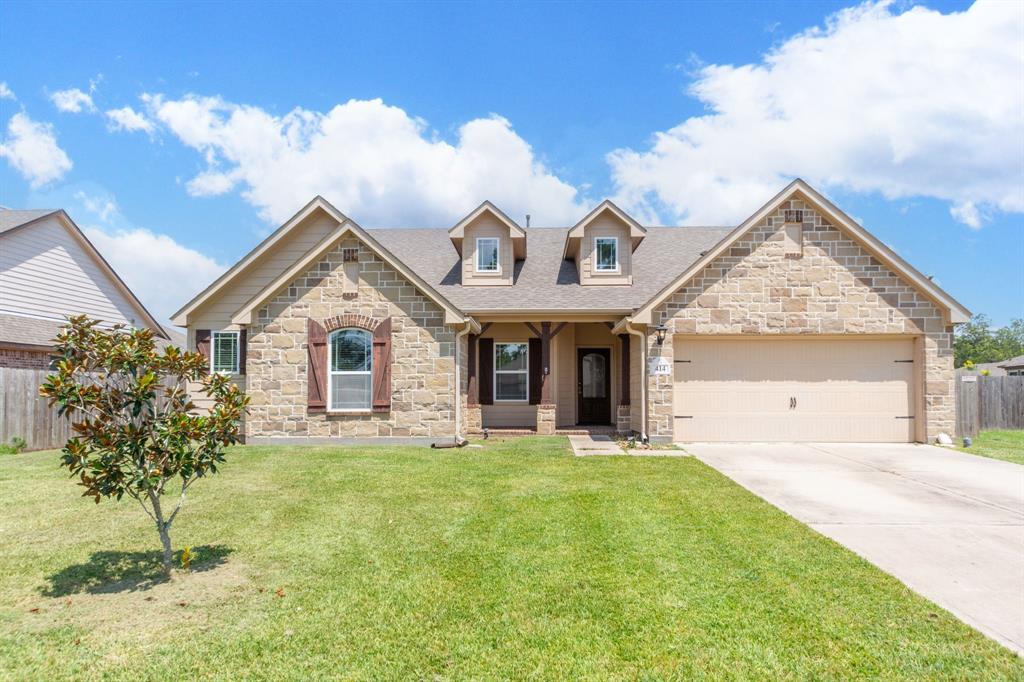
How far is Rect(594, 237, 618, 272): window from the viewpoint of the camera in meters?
15.9

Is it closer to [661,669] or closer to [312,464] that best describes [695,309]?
[312,464]

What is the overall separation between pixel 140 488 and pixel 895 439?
1456cm

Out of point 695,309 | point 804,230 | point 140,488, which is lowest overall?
point 140,488

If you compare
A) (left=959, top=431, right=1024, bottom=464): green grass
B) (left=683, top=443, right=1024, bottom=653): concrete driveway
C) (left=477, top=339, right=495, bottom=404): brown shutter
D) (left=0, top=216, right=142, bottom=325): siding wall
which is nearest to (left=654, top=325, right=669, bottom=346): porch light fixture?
(left=683, top=443, right=1024, bottom=653): concrete driveway

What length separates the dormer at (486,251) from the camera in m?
15.8

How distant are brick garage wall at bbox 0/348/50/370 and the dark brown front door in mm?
14606

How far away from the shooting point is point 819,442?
12914mm

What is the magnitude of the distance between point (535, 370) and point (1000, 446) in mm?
11067

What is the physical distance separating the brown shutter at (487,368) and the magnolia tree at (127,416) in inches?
430

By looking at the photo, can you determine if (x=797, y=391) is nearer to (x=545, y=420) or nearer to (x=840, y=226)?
(x=840, y=226)

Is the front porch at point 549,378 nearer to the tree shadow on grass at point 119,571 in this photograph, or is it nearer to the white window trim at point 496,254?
the white window trim at point 496,254

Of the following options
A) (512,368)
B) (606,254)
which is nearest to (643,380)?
(512,368)

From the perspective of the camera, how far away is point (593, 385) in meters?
16.8

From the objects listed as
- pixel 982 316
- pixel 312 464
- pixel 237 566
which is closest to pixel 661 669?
pixel 237 566
